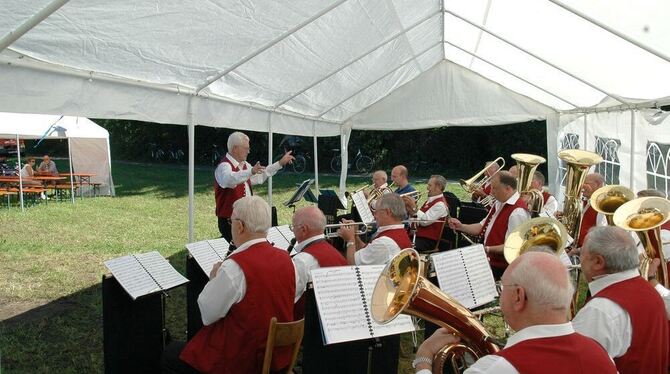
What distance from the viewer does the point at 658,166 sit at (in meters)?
7.13

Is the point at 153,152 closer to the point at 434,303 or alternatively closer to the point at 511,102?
the point at 511,102

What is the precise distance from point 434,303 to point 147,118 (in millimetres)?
3402

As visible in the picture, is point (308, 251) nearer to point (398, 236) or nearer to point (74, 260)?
point (398, 236)

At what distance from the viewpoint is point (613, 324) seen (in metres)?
2.51

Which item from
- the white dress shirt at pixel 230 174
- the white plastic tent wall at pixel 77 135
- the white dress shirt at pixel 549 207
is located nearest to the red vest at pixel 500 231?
the white dress shirt at pixel 549 207

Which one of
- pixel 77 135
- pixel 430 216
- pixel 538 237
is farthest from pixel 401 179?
pixel 77 135

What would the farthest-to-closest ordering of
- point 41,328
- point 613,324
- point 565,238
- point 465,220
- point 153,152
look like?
point 153,152
point 465,220
point 41,328
point 565,238
point 613,324

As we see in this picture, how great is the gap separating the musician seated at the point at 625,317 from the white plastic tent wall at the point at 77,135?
12799 mm

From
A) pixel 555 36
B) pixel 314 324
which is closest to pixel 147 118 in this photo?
pixel 314 324

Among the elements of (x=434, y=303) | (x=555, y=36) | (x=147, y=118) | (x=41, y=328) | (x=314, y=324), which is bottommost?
(x=41, y=328)

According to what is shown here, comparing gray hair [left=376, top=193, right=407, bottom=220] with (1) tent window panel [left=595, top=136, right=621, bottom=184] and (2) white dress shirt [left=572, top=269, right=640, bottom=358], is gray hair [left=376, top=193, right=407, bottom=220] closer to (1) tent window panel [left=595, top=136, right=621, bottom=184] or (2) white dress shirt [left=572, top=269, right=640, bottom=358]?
(2) white dress shirt [left=572, top=269, right=640, bottom=358]

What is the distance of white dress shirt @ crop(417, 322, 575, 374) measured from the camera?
1780 millimetres

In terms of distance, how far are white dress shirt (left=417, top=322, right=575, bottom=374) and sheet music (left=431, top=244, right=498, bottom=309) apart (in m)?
1.64

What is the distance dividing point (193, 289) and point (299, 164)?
18913 millimetres
